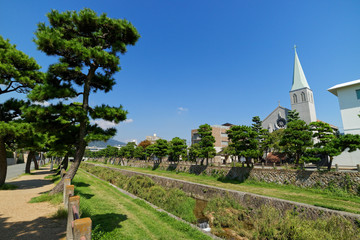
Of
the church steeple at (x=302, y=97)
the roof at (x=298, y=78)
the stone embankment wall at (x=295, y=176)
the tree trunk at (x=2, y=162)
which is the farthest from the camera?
the roof at (x=298, y=78)

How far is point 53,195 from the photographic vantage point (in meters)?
8.44

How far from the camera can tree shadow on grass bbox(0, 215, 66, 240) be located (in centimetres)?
454

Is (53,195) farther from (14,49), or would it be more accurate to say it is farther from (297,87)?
(297,87)

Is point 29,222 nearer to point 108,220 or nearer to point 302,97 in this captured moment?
point 108,220

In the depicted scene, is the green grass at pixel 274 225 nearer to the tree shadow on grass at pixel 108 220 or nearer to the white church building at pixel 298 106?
the tree shadow on grass at pixel 108 220

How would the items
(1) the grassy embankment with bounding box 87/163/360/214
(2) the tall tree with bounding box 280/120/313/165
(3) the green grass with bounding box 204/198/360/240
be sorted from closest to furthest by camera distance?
1. (3) the green grass with bounding box 204/198/360/240
2. (1) the grassy embankment with bounding box 87/163/360/214
3. (2) the tall tree with bounding box 280/120/313/165

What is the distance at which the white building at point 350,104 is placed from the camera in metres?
25.6

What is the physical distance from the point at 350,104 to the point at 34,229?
37124mm

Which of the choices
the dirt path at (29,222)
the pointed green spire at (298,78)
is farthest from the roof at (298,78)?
the dirt path at (29,222)

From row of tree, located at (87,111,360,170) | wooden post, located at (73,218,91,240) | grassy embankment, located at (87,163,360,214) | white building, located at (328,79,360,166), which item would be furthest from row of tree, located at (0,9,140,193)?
white building, located at (328,79,360,166)

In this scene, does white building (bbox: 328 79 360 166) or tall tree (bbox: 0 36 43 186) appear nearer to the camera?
tall tree (bbox: 0 36 43 186)

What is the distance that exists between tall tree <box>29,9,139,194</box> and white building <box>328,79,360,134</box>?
107 feet

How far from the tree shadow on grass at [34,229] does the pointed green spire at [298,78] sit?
2432 inches

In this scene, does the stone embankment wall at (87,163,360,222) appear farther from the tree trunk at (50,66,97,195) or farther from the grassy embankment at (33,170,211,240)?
the tree trunk at (50,66,97,195)
